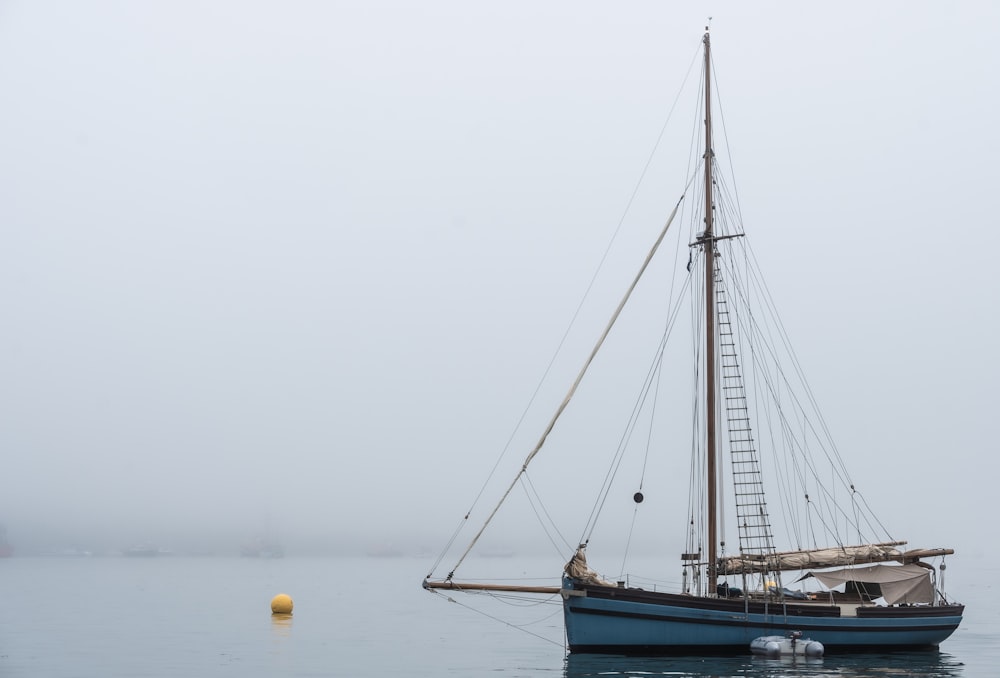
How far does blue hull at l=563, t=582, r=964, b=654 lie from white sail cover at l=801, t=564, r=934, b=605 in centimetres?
263

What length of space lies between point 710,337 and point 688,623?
1213cm

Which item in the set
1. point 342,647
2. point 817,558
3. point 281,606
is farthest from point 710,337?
point 281,606

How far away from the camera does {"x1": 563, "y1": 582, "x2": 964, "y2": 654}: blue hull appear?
123 ft

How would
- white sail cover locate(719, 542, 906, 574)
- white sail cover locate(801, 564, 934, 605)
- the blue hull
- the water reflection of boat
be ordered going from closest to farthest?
the water reflection of boat
the blue hull
white sail cover locate(719, 542, 906, 574)
white sail cover locate(801, 564, 934, 605)

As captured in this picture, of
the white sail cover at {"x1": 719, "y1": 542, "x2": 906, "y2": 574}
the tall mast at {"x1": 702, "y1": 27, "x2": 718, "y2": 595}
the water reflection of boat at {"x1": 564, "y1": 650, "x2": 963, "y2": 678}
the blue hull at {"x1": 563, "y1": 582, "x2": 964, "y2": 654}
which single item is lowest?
the water reflection of boat at {"x1": 564, "y1": 650, "x2": 963, "y2": 678}

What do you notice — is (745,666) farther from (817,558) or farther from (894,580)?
(894,580)

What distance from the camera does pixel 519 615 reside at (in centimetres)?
8575

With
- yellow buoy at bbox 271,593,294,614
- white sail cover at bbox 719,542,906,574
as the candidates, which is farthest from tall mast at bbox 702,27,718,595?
yellow buoy at bbox 271,593,294,614

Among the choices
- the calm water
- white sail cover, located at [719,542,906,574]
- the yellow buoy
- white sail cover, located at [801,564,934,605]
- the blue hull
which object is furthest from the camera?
the yellow buoy

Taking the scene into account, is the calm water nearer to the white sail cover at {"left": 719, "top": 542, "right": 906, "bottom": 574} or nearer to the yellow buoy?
the yellow buoy

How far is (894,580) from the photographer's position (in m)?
44.1

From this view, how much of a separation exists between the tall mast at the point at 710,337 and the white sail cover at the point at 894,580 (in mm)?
5354

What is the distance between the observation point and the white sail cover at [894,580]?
43844mm

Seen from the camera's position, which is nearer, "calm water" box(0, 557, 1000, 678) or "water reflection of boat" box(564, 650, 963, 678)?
"water reflection of boat" box(564, 650, 963, 678)
